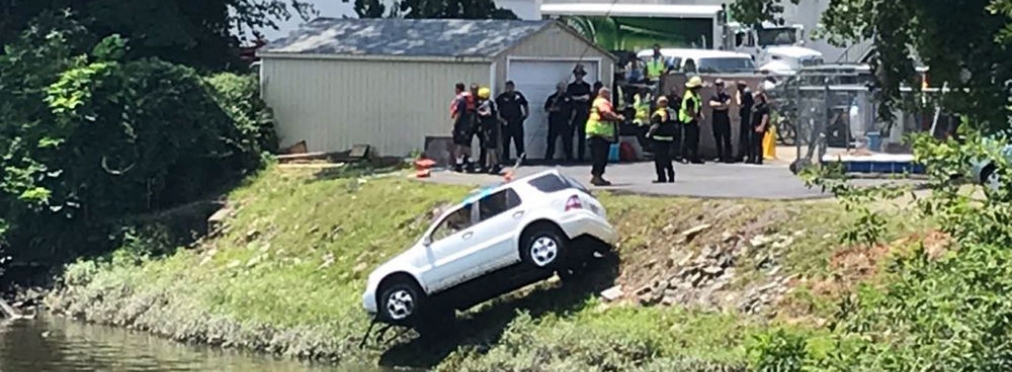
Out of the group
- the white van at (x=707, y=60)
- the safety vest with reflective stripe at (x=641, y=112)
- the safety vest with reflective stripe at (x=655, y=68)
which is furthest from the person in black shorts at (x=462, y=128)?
the white van at (x=707, y=60)

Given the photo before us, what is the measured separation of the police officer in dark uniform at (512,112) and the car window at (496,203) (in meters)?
9.08

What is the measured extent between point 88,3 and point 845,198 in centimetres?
2725

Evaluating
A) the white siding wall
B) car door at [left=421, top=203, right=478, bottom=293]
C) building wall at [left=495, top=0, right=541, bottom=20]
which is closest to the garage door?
the white siding wall

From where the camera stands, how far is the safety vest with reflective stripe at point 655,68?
136 feet

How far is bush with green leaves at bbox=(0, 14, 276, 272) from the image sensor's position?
114 ft

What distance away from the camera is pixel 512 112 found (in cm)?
3562

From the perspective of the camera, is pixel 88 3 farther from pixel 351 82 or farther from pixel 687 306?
pixel 687 306

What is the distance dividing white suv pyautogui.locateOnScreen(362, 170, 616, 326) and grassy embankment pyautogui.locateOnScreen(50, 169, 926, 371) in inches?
24.3

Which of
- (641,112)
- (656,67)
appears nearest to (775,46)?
(656,67)

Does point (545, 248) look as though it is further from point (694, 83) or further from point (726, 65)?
point (726, 65)

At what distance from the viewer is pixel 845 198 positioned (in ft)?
48.3

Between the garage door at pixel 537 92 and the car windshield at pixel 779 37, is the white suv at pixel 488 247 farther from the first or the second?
the car windshield at pixel 779 37

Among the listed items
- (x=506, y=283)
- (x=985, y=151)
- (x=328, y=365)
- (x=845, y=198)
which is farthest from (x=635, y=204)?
(x=985, y=151)

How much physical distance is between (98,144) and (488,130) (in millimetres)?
6657
